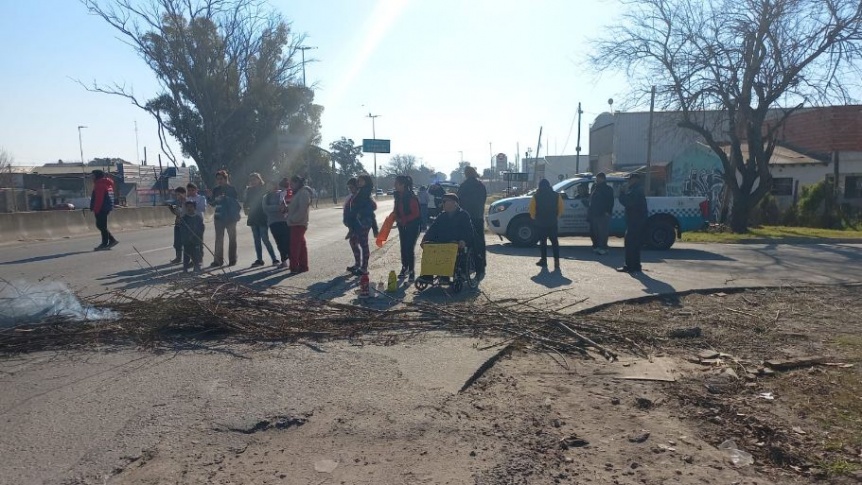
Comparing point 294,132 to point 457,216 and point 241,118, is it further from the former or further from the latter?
point 457,216

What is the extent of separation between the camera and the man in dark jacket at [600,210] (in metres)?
14.1

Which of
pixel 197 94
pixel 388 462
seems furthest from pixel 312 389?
pixel 197 94

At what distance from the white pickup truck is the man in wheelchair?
6962 mm

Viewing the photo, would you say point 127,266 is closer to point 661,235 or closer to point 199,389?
point 199,389

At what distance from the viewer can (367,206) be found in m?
10.7

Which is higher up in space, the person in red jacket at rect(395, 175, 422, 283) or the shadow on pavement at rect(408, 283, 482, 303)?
the person in red jacket at rect(395, 175, 422, 283)

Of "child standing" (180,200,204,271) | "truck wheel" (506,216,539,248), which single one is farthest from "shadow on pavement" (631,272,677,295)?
"child standing" (180,200,204,271)

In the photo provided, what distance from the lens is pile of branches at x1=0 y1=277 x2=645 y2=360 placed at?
6.63 meters

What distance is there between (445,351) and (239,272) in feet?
20.7

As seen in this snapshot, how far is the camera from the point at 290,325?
7.12 m

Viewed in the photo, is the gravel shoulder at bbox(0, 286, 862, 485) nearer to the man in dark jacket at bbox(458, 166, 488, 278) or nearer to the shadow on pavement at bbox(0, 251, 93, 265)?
the man in dark jacket at bbox(458, 166, 488, 278)

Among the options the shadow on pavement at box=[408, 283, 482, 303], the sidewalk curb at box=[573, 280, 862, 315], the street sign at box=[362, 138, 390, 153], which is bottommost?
the sidewalk curb at box=[573, 280, 862, 315]

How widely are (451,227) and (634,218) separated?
11.4 feet

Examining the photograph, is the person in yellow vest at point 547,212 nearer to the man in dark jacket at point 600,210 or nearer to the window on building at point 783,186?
the man in dark jacket at point 600,210
